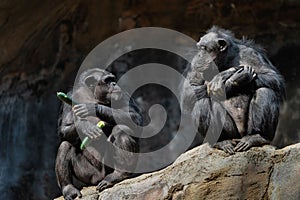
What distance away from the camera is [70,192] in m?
8.31

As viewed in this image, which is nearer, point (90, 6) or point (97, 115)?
point (97, 115)

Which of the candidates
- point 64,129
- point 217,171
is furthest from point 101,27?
point 217,171

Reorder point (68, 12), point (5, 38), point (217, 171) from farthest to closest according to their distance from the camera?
point (68, 12)
point (5, 38)
point (217, 171)

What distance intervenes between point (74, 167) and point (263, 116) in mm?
1589

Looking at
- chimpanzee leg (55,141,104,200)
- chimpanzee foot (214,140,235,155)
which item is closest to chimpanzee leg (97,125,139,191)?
chimpanzee leg (55,141,104,200)

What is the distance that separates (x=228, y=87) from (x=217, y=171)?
2.09 ft

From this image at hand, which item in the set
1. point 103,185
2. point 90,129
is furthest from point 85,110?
point 103,185

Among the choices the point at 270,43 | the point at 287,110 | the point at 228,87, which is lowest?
the point at 228,87

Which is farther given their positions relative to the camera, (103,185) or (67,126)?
(67,126)

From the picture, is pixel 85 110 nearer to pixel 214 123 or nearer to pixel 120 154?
pixel 120 154

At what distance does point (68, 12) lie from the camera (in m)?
11.5

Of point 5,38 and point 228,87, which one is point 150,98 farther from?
point 228,87

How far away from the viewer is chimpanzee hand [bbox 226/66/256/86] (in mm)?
7836

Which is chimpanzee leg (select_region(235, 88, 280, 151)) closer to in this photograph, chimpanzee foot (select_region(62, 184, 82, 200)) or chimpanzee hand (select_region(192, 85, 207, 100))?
chimpanzee hand (select_region(192, 85, 207, 100))
